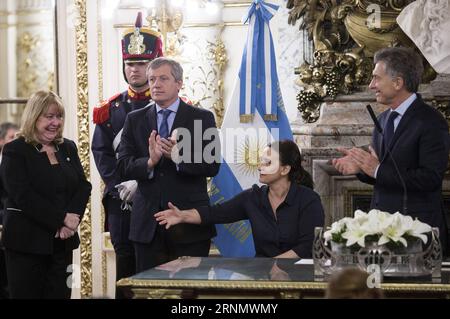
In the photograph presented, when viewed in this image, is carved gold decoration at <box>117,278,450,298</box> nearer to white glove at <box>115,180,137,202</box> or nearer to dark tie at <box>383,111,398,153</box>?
dark tie at <box>383,111,398,153</box>

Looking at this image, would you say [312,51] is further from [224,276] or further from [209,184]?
[224,276]

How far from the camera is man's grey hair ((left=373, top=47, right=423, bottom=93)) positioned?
15.3 feet

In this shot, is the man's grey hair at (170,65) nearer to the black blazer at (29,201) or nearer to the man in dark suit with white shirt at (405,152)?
the black blazer at (29,201)

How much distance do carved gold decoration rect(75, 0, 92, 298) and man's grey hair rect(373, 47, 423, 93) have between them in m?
2.61

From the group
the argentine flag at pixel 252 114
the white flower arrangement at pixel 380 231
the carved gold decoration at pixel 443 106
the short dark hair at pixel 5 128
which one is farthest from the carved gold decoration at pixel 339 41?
the white flower arrangement at pixel 380 231

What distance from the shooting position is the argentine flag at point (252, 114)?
589 cm

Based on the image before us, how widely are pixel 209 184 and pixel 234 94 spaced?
2.32 feet

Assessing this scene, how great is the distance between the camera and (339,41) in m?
5.94

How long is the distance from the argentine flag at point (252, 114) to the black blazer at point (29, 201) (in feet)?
3.93

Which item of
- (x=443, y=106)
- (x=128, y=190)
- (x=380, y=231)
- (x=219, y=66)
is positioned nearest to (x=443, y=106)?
(x=443, y=106)

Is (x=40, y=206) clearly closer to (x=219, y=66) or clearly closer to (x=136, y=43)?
(x=136, y=43)

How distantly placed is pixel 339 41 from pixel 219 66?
3.19 feet

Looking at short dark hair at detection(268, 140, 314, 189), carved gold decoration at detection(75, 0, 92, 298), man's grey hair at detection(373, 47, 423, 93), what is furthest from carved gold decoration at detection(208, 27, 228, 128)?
man's grey hair at detection(373, 47, 423, 93)

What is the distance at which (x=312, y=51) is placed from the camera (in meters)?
6.04
